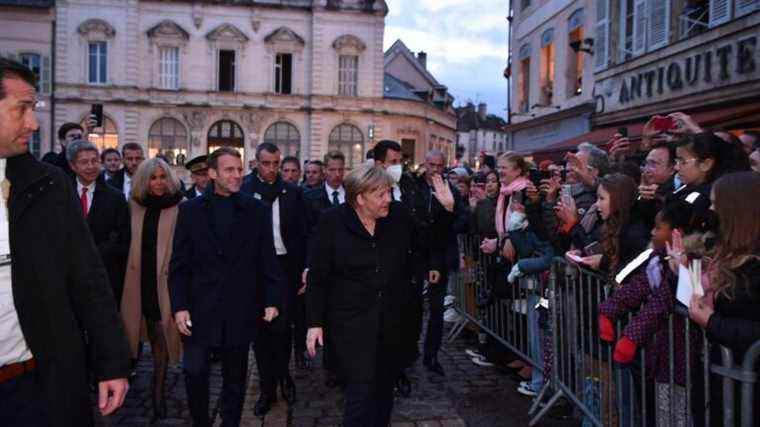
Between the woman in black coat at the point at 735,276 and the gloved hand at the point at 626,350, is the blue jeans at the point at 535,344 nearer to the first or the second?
the gloved hand at the point at 626,350

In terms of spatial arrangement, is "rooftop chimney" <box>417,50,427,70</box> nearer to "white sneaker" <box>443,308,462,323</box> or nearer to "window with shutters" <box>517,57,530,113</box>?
"window with shutters" <box>517,57,530,113</box>

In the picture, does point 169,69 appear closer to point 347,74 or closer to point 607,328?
point 347,74

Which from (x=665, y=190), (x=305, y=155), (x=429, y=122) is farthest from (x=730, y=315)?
(x=429, y=122)

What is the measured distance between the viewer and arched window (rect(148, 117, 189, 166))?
120 ft

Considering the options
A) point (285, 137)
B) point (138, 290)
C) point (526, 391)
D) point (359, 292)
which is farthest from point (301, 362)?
point (285, 137)

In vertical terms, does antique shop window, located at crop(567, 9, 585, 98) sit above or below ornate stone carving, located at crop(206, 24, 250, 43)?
below

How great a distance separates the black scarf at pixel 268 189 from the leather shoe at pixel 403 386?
1.99m

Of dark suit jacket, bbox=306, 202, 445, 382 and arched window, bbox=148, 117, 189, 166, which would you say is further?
arched window, bbox=148, 117, 189, 166

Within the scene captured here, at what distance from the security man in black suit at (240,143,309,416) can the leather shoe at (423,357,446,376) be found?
4.61 ft

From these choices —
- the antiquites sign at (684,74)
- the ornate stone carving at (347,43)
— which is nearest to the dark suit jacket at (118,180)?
the antiquites sign at (684,74)

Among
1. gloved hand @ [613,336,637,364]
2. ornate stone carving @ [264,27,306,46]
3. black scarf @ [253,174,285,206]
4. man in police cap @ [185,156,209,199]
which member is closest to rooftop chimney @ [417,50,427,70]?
ornate stone carving @ [264,27,306,46]

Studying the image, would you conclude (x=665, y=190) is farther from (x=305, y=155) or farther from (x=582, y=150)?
(x=305, y=155)

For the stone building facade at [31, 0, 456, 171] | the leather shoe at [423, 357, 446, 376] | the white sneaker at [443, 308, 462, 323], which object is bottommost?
the leather shoe at [423, 357, 446, 376]

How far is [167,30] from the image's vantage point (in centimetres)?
3616
